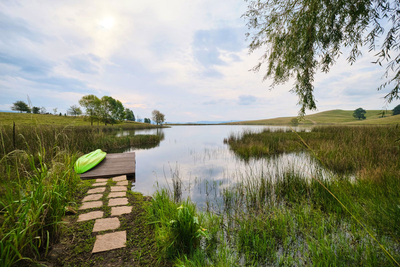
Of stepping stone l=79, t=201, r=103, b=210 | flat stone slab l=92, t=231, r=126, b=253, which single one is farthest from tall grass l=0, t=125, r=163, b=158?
flat stone slab l=92, t=231, r=126, b=253

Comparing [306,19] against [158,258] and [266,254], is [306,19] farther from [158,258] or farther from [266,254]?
[158,258]

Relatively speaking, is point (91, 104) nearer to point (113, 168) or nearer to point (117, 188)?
point (113, 168)


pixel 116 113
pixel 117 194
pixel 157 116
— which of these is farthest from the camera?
pixel 157 116

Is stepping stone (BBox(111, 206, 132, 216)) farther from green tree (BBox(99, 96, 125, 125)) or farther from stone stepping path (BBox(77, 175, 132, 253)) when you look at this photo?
green tree (BBox(99, 96, 125, 125))

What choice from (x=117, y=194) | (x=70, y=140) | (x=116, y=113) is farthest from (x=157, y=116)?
(x=117, y=194)

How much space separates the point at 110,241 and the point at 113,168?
3.68 m

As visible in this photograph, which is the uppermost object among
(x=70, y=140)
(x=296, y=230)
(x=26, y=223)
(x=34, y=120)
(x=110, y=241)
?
(x=34, y=120)

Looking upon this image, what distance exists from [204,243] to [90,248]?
1.35 m

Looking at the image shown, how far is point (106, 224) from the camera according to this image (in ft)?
7.06

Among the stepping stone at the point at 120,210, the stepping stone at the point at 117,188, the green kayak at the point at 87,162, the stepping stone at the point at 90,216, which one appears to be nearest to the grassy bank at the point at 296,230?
the stepping stone at the point at 120,210

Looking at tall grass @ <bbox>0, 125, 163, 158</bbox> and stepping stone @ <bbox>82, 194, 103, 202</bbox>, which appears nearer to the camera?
stepping stone @ <bbox>82, 194, 103, 202</bbox>

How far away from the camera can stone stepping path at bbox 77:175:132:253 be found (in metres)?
1.84

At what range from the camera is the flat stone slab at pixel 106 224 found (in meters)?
2.06

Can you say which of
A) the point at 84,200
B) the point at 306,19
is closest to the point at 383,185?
the point at 306,19
